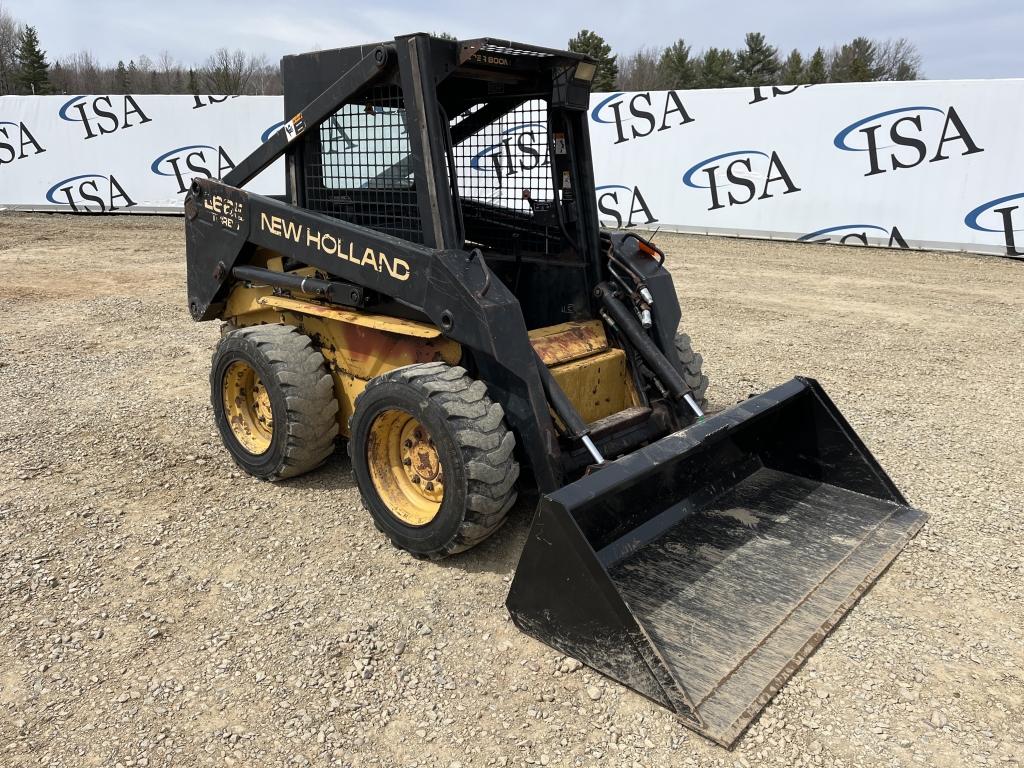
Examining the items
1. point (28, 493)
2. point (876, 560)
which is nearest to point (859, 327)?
point (876, 560)

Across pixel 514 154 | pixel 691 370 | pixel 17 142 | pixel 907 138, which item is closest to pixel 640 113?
pixel 907 138

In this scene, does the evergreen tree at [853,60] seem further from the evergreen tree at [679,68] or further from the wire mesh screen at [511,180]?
the wire mesh screen at [511,180]

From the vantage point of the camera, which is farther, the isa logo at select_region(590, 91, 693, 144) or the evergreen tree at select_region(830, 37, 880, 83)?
the evergreen tree at select_region(830, 37, 880, 83)

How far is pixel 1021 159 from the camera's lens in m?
11.9

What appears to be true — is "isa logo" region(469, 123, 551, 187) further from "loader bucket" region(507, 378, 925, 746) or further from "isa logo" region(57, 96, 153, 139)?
"isa logo" region(57, 96, 153, 139)

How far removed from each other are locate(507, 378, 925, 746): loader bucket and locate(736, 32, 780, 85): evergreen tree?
57.1 m

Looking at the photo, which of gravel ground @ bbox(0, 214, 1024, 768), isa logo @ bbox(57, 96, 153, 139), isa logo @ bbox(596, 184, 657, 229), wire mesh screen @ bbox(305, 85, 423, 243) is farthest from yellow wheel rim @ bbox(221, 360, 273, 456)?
isa logo @ bbox(57, 96, 153, 139)

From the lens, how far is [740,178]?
1412cm

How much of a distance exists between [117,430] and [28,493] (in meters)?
0.97

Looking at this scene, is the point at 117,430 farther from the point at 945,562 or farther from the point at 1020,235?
the point at 1020,235

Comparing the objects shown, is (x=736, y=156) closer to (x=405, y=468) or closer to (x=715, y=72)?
(x=405, y=468)

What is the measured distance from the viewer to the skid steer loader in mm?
2852

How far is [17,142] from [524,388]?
58.3 feet

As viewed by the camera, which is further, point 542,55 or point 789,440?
point 789,440
